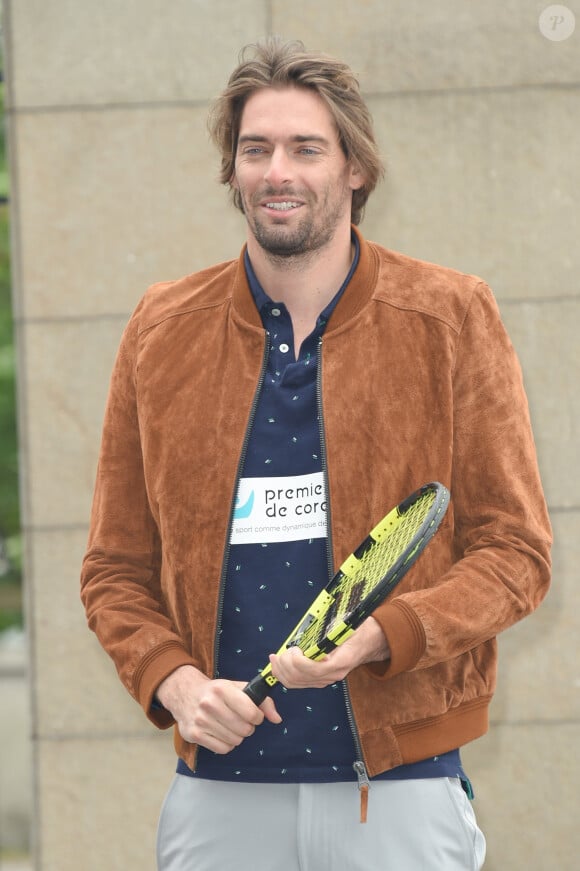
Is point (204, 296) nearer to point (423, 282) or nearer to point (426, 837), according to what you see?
point (423, 282)

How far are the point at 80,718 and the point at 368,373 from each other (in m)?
2.79

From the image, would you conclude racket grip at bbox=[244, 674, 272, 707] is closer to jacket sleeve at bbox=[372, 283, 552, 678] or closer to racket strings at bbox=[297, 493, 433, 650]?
racket strings at bbox=[297, 493, 433, 650]

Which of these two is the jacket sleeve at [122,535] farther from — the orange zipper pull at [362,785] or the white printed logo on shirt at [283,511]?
the orange zipper pull at [362,785]

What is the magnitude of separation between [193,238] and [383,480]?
2585 millimetres

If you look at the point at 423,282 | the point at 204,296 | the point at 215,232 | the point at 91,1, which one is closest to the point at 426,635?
the point at 423,282

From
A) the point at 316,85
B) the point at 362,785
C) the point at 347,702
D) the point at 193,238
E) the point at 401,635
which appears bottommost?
the point at 362,785

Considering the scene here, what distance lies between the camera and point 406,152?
4.89 m

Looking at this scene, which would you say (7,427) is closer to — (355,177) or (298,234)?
(355,177)

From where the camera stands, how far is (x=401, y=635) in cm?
237

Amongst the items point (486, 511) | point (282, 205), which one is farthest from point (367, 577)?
point (282, 205)

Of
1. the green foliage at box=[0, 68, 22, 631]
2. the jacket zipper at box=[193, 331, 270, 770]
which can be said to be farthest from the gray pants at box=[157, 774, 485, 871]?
the green foliage at box=[0, 68, 22, 631]

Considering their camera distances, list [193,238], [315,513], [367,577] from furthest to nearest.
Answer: [193,238] → [315,513] → [367,577]

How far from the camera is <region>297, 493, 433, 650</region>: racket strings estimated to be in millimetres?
2270

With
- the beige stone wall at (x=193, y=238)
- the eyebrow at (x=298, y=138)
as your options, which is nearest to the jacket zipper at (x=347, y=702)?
the eyebrow at (x=298, y=138)
